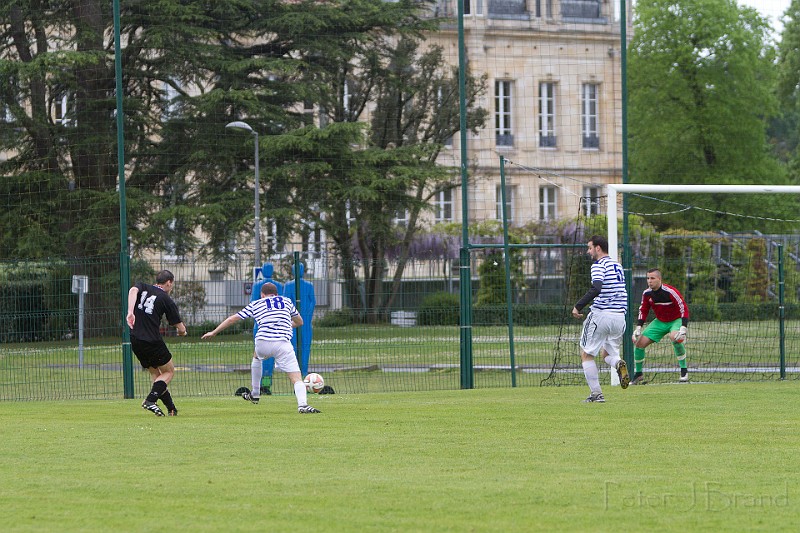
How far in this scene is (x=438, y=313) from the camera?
2100cm

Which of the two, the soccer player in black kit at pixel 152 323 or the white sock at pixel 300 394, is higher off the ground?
the soccer player in black kit at pixel 152 323

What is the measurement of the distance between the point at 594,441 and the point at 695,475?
216 cm

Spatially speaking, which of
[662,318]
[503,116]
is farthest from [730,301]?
[503,116]

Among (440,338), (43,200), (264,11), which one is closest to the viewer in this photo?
(440,338)

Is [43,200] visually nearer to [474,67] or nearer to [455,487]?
[474,67]

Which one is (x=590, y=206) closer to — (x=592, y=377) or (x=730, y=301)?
(x=730, y=301)

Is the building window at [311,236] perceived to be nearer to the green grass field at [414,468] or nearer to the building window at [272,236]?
the building window at [272,236]

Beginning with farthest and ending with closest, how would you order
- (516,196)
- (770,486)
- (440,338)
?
(516,196), (440,338), (770,486)

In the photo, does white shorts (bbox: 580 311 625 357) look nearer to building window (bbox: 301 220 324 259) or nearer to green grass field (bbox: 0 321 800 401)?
green grass field (bbox: 0 321 800 401)

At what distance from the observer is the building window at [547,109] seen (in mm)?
21531

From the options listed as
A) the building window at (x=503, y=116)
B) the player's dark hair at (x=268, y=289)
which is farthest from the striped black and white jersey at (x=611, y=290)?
the building window at (x=503, y=116)

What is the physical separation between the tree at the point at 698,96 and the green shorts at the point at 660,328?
3993 centimetres

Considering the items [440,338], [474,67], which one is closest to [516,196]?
[474,67]

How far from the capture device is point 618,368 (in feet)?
51.3
